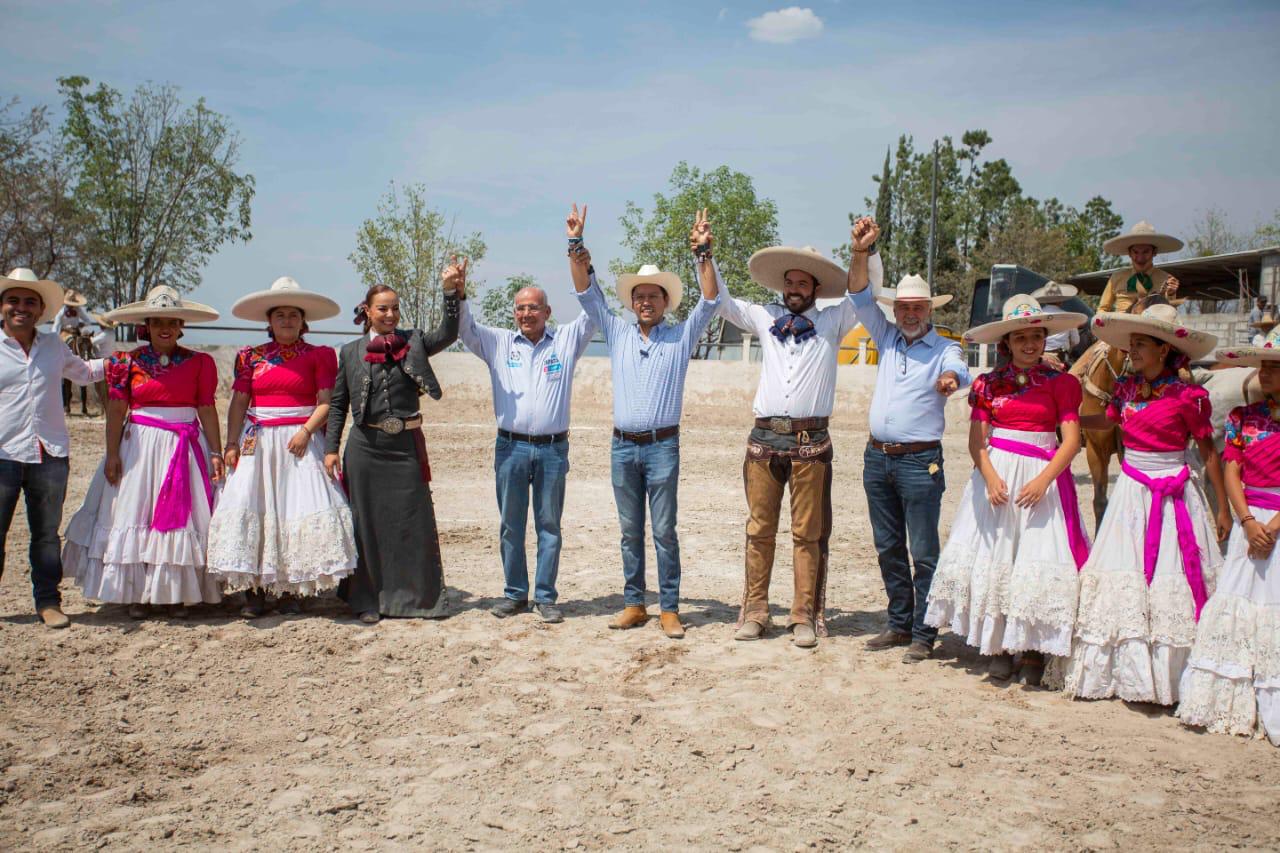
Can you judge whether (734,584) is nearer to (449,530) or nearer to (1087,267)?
(449,530)

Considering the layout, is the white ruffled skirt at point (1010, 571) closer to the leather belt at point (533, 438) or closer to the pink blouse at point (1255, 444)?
Result: the pink blouse at point (1255, 444)

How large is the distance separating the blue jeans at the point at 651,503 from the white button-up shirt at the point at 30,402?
3.16m

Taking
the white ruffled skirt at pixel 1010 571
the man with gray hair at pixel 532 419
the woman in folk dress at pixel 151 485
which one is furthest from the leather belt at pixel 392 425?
the white ruffled skirt at pixel 1010 571

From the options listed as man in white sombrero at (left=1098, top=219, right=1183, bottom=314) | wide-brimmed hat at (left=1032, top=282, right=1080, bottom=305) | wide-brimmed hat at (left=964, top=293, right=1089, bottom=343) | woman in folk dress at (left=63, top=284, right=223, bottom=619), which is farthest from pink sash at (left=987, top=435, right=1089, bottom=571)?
wide-brimmed hat at (left=1032, top=282, right=1080, bottom=305)

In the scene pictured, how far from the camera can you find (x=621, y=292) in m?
6.17

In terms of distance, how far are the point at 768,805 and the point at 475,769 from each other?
1.18 m

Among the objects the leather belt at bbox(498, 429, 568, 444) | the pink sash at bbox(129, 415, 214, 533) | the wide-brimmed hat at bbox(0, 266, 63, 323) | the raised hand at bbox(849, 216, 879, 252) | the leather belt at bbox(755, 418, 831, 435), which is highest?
the raised hand at bbox(849, 216, 879, 252)

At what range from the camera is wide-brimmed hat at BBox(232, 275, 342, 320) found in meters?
6.02

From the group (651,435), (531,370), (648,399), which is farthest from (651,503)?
(531,370)

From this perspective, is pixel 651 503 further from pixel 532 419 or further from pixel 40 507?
pixel 40 507

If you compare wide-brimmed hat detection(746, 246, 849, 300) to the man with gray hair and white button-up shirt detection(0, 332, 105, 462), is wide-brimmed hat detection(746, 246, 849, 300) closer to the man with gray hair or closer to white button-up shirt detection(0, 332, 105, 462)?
the man with gray hair

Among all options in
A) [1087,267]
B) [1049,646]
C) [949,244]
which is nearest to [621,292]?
[1049,646]

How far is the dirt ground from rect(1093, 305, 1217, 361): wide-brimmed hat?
5.66ft

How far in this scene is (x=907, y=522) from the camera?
544cm
